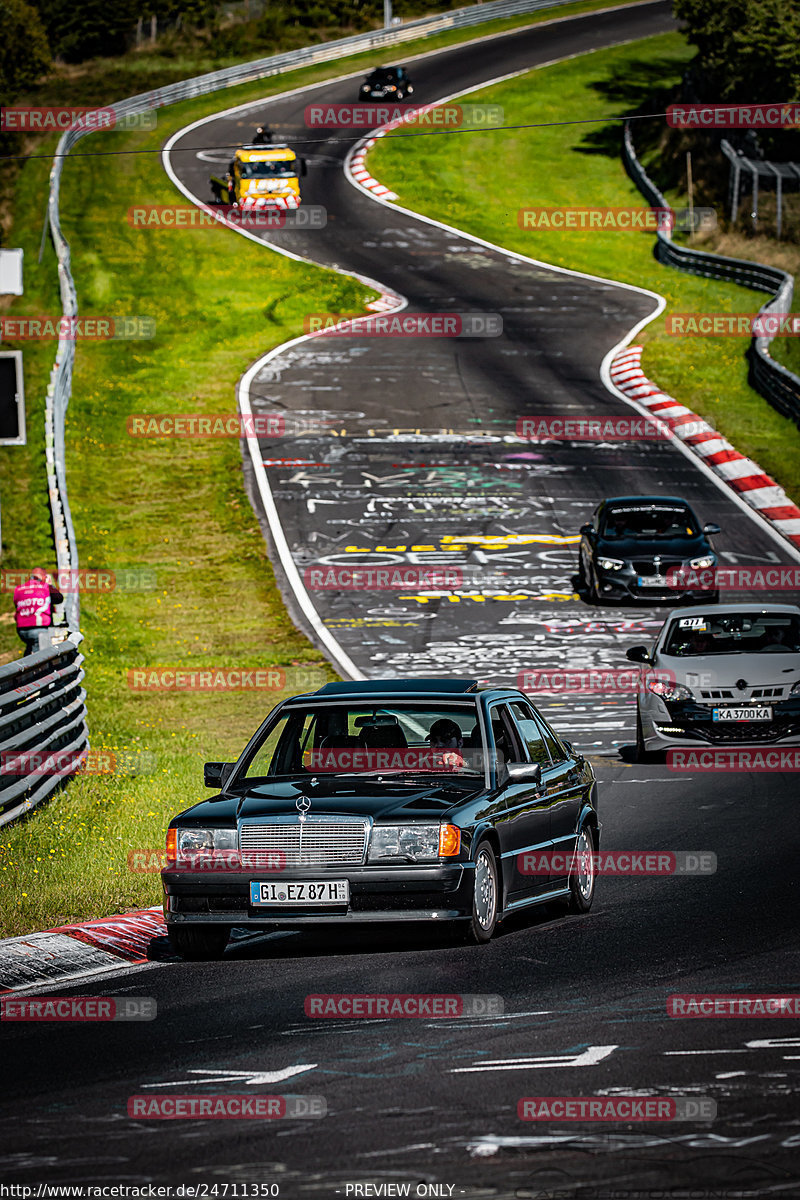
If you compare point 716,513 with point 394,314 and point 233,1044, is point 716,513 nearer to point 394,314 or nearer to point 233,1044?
point 394,314

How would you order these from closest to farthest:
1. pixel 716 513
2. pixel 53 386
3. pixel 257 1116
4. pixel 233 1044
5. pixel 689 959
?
pixel 257 1116 < pixel 233 1044 < pixel 689 959 < pixel 716 513 < pixel 53 386

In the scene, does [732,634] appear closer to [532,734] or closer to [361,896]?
[532,734]

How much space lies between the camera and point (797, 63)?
178 feet

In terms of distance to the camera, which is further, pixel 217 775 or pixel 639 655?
pixel 639 655

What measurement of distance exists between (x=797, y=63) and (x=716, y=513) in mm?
28411

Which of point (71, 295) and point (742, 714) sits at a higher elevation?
point (71, 295)

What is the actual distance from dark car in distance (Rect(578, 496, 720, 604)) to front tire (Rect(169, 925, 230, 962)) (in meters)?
17.3

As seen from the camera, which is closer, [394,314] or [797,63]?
[394,314]

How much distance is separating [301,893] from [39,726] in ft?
18.8

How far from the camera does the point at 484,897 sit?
9.62m

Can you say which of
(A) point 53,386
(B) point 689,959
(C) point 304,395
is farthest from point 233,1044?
(C) point 304,395

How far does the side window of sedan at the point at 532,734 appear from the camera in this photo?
11016mm

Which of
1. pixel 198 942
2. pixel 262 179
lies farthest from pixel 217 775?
pixel 262 179

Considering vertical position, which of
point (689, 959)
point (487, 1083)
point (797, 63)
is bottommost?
point (689, 959)
